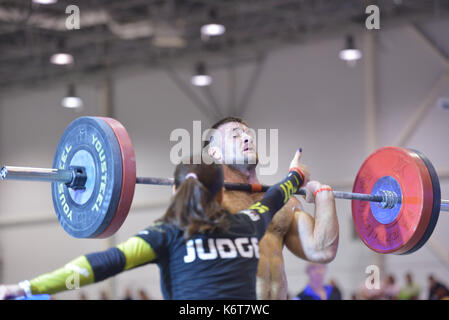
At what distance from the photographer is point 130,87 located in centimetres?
1462

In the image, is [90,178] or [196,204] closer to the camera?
[196,204]

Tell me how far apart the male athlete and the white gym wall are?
22.1 ft

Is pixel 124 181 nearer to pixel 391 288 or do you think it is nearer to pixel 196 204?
pixel 196 204

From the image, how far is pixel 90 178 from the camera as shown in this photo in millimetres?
3377

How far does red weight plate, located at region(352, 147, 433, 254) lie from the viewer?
13.0 ft

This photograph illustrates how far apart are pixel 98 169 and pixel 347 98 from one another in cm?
915

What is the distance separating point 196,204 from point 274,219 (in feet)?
4.45

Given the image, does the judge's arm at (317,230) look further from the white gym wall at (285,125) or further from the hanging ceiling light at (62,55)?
the hanging ceiling light at (62,55)

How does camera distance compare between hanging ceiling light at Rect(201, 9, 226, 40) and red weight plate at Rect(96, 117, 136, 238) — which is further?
hanging ceiling light at Rect(201, 9, 226, 40)
